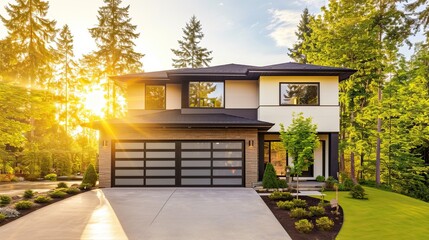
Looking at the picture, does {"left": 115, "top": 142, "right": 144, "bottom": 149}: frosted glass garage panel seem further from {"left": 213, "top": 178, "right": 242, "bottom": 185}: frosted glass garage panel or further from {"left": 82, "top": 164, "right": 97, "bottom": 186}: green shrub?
{"left": 213, "top": 178, "right": 242, "bottom": 185}: frosted glass garage panel

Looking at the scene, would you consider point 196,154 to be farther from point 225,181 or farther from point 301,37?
point 301,37

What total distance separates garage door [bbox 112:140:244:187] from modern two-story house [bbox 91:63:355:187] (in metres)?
0.05

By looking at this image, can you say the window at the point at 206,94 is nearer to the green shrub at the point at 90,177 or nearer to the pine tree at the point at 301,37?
the green shrub at the point at 90,177

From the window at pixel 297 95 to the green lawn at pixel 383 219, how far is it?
584cm

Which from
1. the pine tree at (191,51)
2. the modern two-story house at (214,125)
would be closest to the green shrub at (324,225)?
the modern two-story house at (214,125)

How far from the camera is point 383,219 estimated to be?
873 cm

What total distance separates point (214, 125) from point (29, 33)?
77.4ft

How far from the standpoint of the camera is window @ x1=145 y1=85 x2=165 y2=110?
55.5ft

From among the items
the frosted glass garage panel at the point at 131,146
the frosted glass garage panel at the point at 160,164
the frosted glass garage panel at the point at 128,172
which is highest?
the frosted glass garage panel at the point at 131,146

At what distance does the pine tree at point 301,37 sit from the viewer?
3267cm

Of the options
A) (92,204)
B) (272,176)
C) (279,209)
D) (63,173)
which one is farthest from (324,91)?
(63,173)

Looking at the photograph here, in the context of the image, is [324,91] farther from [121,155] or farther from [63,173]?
[63,173]

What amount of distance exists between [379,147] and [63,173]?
24.5 m

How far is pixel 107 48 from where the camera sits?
96.9ft
